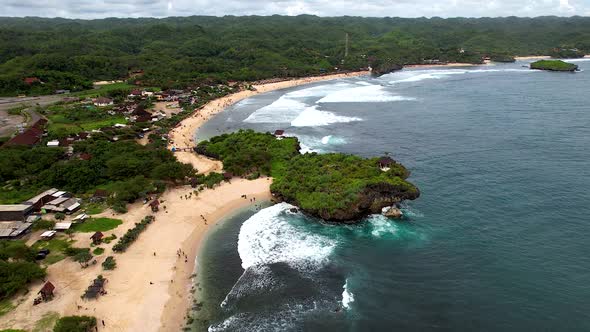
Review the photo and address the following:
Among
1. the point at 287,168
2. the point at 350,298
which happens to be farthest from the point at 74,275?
the point at 287,168

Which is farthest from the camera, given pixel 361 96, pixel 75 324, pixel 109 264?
pixel 361 96

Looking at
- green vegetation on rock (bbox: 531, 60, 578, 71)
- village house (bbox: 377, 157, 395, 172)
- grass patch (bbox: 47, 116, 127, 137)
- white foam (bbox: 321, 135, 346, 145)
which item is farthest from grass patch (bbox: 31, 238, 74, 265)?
green vegetation on rock (bbox: 531, 60, 578, 71)

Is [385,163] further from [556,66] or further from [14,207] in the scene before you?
[556,66]

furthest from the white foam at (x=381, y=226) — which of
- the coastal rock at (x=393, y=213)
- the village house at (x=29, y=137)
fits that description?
the village house at (x=29, y=137)

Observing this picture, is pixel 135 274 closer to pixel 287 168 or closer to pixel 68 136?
pixel 287 168

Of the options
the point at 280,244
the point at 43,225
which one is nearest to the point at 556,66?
the point at 280,244

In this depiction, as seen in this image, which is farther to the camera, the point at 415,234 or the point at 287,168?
the point at 287,168

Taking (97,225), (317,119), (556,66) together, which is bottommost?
(97,225)
